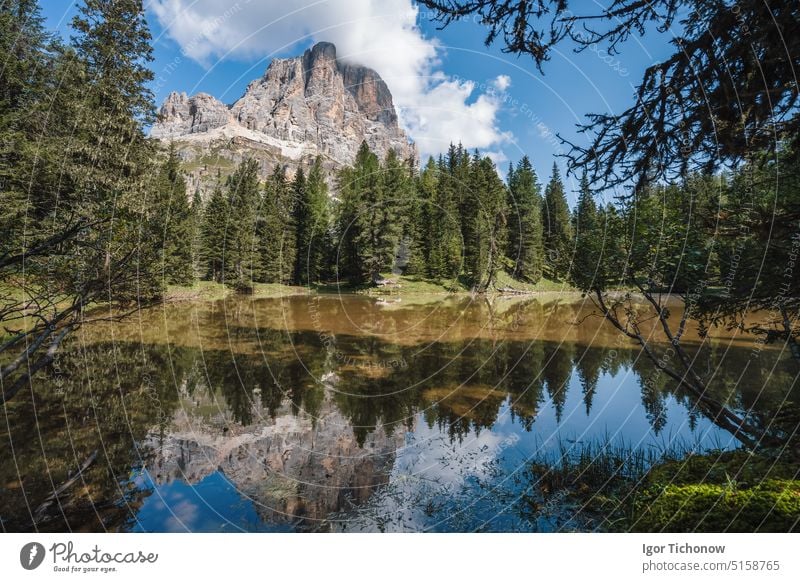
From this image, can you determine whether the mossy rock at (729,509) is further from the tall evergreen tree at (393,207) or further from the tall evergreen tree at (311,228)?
the tall evergreen tree at (311,228)

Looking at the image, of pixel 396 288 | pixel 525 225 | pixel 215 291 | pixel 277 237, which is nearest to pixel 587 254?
pixel 525 225

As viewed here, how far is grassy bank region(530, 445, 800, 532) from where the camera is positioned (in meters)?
2.41

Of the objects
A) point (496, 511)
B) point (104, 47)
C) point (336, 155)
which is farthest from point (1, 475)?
point (336, 155)

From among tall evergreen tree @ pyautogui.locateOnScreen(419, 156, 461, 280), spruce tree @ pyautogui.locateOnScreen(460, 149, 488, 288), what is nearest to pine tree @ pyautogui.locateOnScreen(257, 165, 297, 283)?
tall evergreen tree @ pyautogui.locateOnScreen(419, 156, 461, 280)

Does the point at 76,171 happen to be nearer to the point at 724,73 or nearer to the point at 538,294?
the point at 724,73

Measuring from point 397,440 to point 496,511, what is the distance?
266 centimetres

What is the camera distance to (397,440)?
22.9 ft

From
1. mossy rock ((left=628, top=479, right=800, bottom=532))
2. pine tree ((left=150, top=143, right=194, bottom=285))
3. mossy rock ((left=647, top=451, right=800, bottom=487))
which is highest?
pine tree ((left=150, top=143, right=194, bottom=285))

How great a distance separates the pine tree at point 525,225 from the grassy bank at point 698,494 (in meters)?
25.6

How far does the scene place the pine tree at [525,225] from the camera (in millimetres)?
30566

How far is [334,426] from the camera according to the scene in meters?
7.55

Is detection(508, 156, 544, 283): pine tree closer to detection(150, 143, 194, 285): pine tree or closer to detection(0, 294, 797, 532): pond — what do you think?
detection(0, 294, 797, 532): pond

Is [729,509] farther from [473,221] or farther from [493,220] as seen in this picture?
[473,221]
